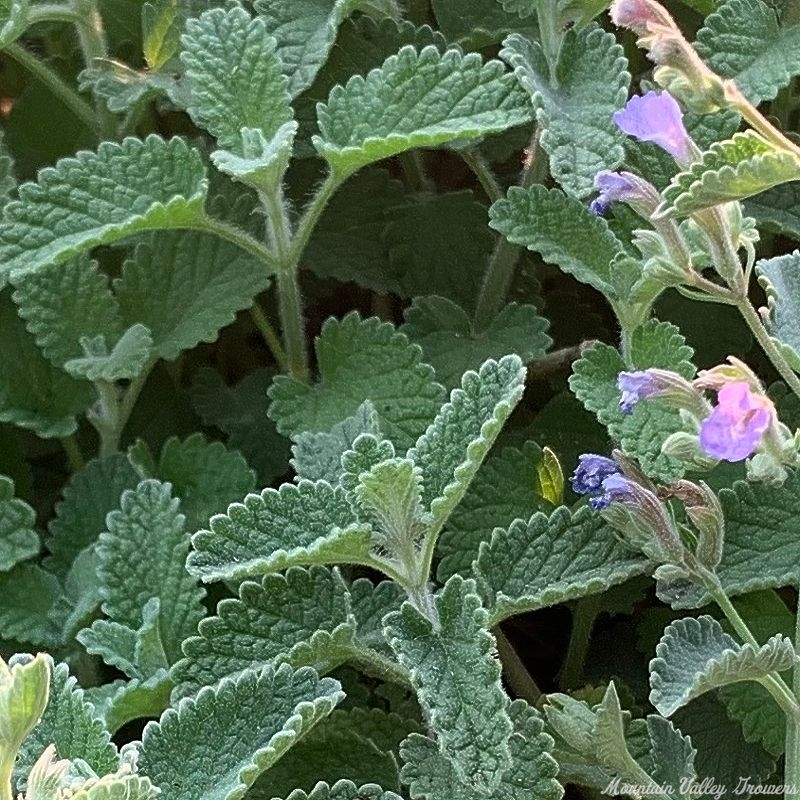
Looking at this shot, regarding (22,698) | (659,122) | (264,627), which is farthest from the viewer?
(264,627)

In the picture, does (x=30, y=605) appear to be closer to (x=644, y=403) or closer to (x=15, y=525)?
(x=15, y=525)

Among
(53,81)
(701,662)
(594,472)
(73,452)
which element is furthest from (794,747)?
(53,81)

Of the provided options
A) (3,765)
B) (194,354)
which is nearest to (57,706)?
(3,765)

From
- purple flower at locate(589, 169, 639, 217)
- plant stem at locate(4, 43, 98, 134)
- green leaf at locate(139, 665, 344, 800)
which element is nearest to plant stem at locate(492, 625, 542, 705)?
green leaf at locate(139, 665, 344, 800)

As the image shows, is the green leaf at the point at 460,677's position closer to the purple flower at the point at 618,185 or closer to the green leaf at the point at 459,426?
the green leaf at the point at 459,426

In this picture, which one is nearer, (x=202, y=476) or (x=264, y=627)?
(x=264, y=627)

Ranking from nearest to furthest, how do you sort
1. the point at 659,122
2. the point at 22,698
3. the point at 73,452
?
the point at 22,698 → the point at 659,122 → the point at 73,452
